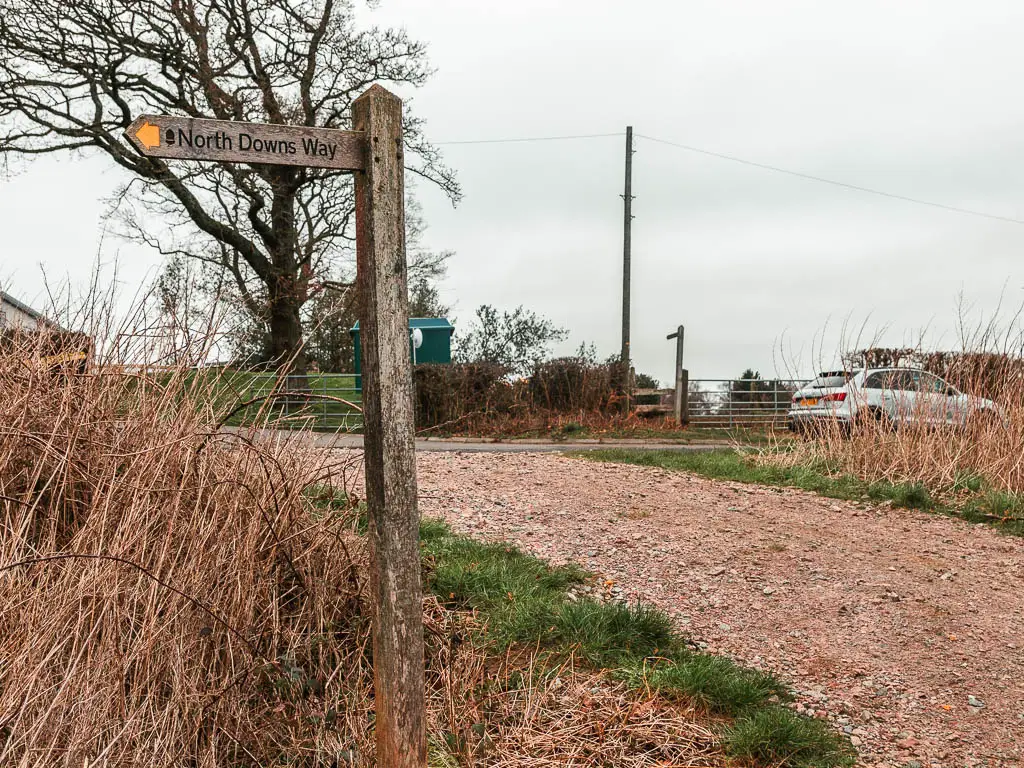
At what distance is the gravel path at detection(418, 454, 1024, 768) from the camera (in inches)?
168

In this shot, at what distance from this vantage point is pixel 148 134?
2.79 m

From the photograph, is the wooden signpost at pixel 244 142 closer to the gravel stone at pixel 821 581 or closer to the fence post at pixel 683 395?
the gravel stone at pixel 821 581

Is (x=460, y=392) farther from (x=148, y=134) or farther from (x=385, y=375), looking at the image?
(x=148, y=134)

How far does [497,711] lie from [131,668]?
4.94ft

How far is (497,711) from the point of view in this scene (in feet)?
12.0

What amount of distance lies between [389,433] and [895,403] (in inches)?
333

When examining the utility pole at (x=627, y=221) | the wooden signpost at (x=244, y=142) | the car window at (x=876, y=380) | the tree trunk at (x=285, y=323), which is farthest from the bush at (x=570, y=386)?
the wooden signpost at (x=244, y=142)

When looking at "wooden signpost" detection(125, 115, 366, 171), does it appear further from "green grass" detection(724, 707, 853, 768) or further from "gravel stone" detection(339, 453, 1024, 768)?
"gravel stone" detection(339, 453, 1024, 768)

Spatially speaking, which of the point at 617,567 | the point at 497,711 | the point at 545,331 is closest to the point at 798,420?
the point at 617,567

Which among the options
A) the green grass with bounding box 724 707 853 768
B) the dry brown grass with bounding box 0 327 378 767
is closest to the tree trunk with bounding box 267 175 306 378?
the dry brown grass with bounding box 0 327 378 767

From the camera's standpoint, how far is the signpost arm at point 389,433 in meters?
3.00

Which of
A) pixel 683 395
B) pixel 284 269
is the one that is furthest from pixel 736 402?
pixel 284 269

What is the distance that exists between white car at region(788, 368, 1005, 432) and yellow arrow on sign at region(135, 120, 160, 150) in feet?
28.5

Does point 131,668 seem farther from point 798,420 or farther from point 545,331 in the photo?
point 545,331
